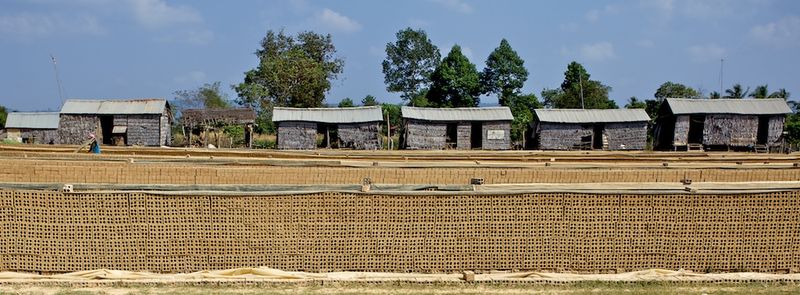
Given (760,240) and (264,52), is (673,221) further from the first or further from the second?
(264,52)

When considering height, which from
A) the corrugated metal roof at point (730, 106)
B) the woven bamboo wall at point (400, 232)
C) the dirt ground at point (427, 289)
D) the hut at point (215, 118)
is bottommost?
the dirt ground at point (427, 289)

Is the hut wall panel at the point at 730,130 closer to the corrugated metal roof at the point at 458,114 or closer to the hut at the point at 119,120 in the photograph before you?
the corrugated metal roof at the point at 458,114

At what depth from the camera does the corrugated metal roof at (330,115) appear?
27047mm

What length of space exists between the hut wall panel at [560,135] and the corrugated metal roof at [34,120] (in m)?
21.4

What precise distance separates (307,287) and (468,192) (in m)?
1.87

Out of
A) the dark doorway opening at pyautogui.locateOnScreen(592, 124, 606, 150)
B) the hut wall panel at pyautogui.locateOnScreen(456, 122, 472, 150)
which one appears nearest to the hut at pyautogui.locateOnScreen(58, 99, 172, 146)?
the hut wall panel at pyautogui.locateOnScreen(456, 122, 472, 150)

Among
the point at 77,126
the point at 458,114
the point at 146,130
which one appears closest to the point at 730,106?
the point at 458,114

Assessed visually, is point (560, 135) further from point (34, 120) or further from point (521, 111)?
point (34, 120)

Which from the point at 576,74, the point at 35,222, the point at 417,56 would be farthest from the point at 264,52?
the point at 35,222

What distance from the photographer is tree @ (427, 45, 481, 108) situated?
40625 mm

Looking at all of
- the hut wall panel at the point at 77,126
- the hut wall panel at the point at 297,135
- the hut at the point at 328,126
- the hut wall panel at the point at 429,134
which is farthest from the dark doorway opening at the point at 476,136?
the hut wall panel at the point at 77,126

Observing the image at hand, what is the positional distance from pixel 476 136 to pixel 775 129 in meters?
12.4

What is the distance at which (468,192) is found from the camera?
6.84 metres

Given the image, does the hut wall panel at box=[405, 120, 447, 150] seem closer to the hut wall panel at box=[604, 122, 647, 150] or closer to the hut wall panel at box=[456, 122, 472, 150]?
the hut wall panel at box=[456, 122, 472, 150]
